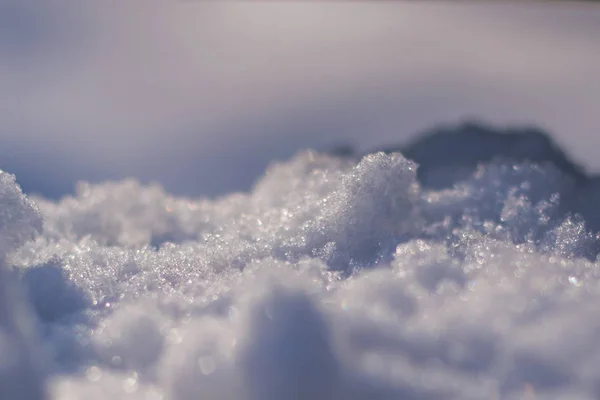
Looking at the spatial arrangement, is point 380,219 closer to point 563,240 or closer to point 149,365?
point 563,240

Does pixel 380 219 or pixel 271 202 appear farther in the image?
pixel 271 202

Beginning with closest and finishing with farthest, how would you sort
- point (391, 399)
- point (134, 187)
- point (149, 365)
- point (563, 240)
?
point (391, 399)
point (149, 365)
point (563, 240)
point (134, 187)

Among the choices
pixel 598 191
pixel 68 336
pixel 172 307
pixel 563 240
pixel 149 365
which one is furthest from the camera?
pixel 598 191

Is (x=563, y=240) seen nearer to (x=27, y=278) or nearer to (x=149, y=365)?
(x=149, y=365)

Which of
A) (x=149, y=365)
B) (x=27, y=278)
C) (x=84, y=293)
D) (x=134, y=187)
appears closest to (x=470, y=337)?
(x=149, y=365)

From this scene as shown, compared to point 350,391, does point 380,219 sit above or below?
above

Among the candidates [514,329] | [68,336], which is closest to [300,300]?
[514,329]

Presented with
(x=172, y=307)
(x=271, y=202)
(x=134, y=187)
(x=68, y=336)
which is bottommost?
(x=68, y=336)
